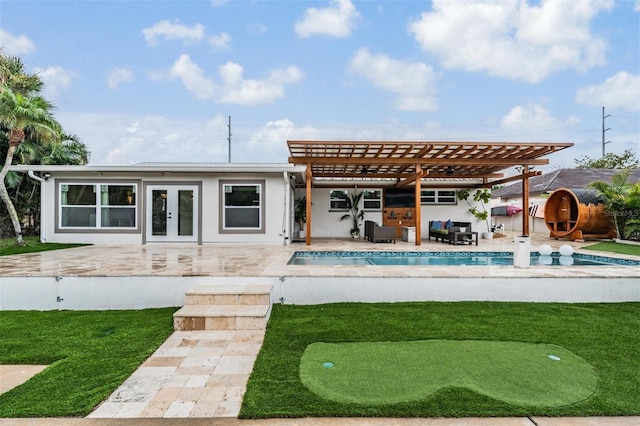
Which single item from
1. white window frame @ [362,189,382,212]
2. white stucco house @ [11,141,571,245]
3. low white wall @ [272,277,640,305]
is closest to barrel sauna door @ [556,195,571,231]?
white stucco house @ [11,141,571,245]

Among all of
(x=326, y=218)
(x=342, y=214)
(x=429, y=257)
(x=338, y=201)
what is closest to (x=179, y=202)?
(x=326, y=218)

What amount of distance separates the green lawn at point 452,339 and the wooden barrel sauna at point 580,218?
10085 millimetres

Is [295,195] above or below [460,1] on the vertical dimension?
below

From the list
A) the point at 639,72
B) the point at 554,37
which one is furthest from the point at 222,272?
the point at 639,72

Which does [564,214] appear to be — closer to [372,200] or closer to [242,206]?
[372,200]

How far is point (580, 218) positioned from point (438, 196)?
5.51 m

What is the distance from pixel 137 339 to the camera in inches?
166

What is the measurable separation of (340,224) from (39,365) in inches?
521

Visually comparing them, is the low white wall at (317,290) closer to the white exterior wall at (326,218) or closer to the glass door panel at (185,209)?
the glass door panel at (185,209)

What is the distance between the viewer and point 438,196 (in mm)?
16484

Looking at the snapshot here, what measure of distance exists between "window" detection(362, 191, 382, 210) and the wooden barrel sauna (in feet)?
25.3

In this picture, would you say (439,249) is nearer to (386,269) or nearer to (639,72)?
(386,269)

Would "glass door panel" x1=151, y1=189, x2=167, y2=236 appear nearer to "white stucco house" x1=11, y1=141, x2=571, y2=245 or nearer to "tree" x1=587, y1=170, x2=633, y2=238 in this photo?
"white stucco house" x1=11, y1=141, x2=571, y2=245

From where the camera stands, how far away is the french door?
1191 cm
